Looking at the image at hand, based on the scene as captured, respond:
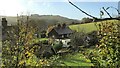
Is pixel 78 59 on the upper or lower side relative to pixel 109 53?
lower

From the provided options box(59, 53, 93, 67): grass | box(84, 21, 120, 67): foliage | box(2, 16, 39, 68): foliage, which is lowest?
box(59, 53, 93, 67): grass

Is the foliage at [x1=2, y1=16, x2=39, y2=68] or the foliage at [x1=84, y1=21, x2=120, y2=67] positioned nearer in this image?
the foliage at [x1=84, y1=21, x2=120, y2=67]

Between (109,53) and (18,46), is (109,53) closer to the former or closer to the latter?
(109,53)

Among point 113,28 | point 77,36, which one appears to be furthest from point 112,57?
point 77,36

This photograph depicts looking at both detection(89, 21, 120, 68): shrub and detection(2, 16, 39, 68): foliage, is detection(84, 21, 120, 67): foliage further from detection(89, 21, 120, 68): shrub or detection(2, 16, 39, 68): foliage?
detection(2, 16, 39, 68): foliage

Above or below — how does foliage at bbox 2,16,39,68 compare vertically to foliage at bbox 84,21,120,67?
below

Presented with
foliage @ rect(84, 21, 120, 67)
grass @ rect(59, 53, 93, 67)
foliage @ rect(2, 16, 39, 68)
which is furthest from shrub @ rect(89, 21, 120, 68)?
foliage @ rect(2, 16, 39, 68)

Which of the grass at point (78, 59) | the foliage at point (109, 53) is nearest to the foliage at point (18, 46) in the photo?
the grass at point (78, 59)

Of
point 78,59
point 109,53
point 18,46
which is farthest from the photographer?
point 78,59

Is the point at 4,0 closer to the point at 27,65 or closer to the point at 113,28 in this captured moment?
the point at 27,65

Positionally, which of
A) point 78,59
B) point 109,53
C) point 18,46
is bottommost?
point 78,59

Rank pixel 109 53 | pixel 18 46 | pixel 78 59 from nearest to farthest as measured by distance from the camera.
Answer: pixel 109 53
pixel 18 46
pixel 78 59

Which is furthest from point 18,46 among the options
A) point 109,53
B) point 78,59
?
point 78,59

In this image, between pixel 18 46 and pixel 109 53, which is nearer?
pixel 109 53
